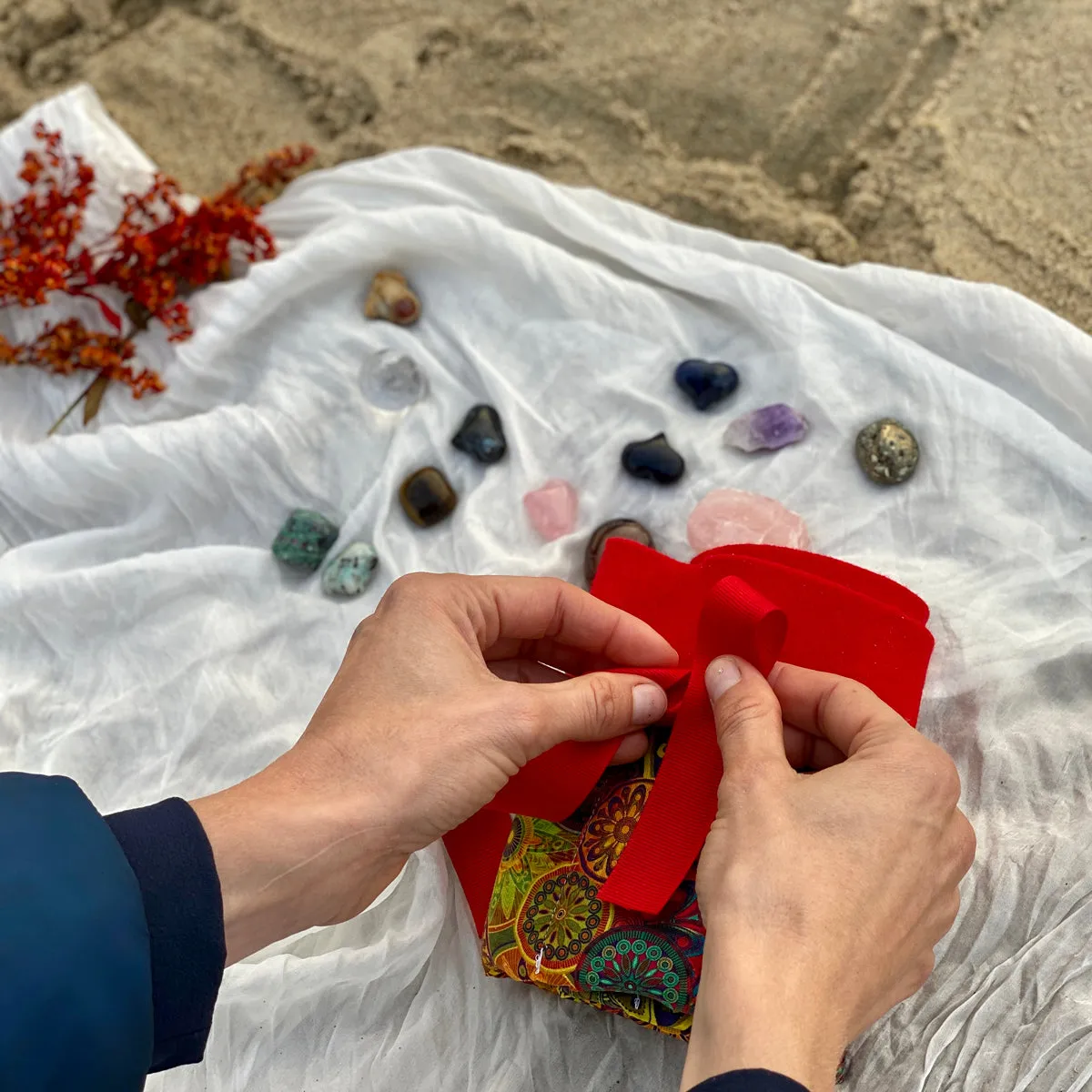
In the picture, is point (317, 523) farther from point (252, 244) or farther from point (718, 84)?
point (718, 84)

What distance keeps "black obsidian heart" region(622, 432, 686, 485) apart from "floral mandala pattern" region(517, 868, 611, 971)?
1.88 feet

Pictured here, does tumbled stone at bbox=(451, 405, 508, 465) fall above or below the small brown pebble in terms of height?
below

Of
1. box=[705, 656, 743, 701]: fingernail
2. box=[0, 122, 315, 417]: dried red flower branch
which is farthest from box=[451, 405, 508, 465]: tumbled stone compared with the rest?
box=[705, 656, 743, 701]: fingernail

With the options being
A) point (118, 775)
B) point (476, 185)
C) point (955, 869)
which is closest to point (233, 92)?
point (476, 185)

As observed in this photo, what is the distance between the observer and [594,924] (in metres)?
1.04

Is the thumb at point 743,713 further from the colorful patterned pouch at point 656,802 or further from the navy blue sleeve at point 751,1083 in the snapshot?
the navy blue sleeve at point 751,1083

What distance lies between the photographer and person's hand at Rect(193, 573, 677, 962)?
3.16 ft

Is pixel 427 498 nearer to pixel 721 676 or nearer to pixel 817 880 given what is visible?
pixel 721 676

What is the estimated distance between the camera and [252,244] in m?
1.61

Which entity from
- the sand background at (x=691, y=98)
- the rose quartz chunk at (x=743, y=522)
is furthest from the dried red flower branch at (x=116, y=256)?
the rose quartz chunk at (x=743, y=522)

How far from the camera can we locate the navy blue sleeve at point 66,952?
30.4 inches

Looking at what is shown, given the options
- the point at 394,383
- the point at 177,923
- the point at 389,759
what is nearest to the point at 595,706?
the point at 389,759

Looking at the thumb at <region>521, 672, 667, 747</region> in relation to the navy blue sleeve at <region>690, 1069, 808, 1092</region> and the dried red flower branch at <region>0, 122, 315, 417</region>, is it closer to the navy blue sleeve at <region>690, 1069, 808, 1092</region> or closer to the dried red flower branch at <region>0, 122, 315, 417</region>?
the navy blue sleeve at <region>690, 1069, 808, 1092</region>

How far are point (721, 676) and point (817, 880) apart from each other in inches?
8.8
